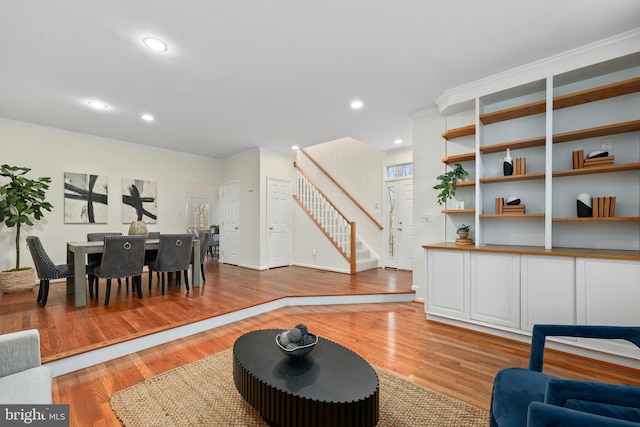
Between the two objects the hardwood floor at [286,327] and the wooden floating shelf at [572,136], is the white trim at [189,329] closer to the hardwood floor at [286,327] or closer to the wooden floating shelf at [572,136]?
the hardwood floor at [286,327]

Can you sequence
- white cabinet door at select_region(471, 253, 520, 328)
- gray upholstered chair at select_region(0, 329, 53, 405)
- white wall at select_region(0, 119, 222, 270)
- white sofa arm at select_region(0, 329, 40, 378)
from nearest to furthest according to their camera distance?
gray upholstered chair at select_region(0, 329, 53, 405) → white sofa arm at select_region(0, 329, 40, 378) → white cabinet door at select_region(471, 253, 520, 328) → white wall at select_region(0, 119, 222, 270)

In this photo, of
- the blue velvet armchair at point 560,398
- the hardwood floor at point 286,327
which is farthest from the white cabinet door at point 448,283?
the blue velvet armchair at point 560,398

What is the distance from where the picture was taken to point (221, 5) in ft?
7.09

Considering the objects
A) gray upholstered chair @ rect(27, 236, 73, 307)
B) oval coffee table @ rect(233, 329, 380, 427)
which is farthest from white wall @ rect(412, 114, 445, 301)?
gray upholstered chair @ rect(27, 236, 73, 307)

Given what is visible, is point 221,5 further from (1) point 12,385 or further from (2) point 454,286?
(2) point 454,286

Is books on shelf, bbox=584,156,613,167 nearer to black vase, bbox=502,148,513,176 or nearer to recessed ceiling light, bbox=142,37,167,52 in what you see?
black vase, bbox=502,148,513,176

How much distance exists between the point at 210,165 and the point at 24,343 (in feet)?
20.2

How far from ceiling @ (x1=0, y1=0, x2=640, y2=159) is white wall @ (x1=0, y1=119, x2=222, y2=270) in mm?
479

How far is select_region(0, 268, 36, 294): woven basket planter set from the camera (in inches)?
161

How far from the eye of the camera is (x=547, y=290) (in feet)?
8.75

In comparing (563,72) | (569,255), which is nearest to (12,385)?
(569,255)

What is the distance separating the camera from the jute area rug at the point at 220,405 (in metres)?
1.73

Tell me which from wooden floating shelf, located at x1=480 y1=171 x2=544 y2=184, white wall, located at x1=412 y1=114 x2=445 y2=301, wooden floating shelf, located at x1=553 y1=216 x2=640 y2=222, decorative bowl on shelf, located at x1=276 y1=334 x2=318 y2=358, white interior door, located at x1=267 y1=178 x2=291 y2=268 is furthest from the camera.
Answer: white interior door, located at x1=267 y1=178 x2=291 y2=268

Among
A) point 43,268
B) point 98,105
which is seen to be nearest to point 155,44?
point 98,105
